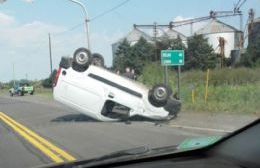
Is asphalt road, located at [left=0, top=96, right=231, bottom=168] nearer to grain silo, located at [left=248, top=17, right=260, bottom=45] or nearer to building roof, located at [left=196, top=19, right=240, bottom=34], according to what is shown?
grain silo, located at [left=248, top=17, right=260, bottom=45]

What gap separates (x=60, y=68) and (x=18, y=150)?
24.0 ft

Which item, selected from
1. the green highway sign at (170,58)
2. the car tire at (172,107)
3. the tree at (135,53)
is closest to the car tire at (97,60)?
the car tire at (172,107)

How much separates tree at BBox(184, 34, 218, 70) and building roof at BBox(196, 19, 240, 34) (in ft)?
28.7

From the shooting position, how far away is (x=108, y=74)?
19891mm

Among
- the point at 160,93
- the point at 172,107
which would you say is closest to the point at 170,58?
the point at 172,107

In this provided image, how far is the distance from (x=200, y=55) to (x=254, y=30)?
794cm

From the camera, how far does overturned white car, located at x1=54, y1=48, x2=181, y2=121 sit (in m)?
19.6

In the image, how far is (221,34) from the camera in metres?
94.8

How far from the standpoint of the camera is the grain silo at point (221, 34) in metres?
92.6

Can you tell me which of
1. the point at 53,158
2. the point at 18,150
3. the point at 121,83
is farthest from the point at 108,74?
the point at 53,158

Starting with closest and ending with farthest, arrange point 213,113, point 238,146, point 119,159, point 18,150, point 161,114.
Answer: point 238,146 → point 119,159 → point 18,150 → point 161,114 → point 213,113

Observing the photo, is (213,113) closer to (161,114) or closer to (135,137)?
(161,114)

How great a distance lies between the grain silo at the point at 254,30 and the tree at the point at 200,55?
18.5 feet

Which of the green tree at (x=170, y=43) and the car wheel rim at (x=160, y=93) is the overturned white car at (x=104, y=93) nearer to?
the car wheel rim at (x=160, y=93)
